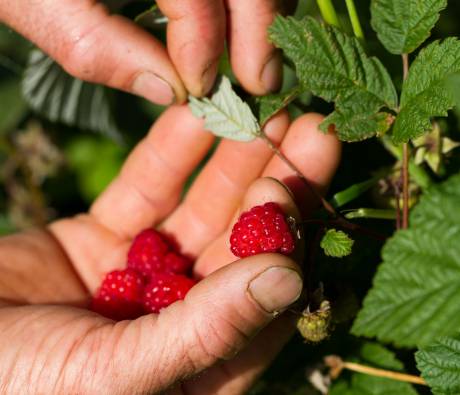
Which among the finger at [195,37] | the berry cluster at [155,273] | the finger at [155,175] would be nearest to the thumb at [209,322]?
the berry cluster at [155,273]

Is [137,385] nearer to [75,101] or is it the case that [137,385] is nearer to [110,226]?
[110,226]

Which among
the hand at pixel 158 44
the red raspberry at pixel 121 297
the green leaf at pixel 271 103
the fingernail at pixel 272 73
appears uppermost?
the hand at pixel 158 44

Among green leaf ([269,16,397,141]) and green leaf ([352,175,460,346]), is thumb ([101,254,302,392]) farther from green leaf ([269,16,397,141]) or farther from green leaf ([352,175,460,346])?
green leaf ([269,16,397,141])

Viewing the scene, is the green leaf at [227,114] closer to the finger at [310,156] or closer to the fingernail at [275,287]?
the finger at [310,156]

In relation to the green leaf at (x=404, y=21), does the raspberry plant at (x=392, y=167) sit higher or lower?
lower

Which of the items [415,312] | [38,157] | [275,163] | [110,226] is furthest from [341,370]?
[38,157]

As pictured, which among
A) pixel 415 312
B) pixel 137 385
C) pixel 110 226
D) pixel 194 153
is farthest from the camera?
pixel 110 226
